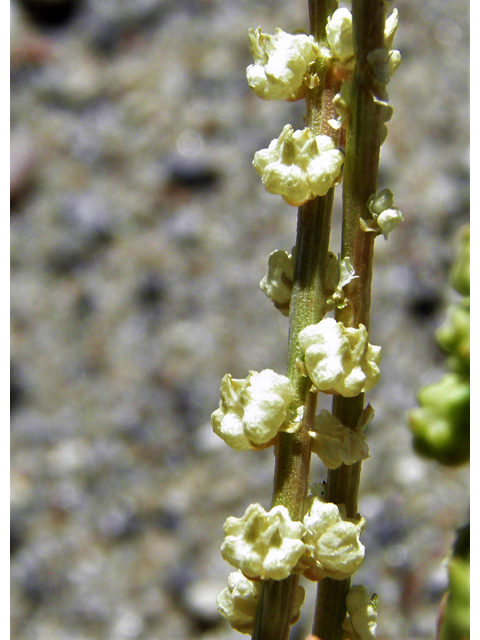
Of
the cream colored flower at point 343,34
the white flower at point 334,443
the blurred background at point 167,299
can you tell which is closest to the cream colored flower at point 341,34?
the cream colored flower at point 343,34

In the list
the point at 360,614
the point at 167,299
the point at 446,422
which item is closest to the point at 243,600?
the point at 360,614

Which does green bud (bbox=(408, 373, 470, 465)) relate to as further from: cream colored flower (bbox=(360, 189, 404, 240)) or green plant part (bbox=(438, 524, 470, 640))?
cream colored flower (bbox=(360, 189, 404, 240))

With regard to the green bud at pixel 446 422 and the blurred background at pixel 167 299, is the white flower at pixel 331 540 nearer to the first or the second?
the green bud at pixel 446 422

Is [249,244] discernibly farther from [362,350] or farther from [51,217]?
[362,350]

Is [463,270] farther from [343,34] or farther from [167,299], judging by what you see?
[167,299]
